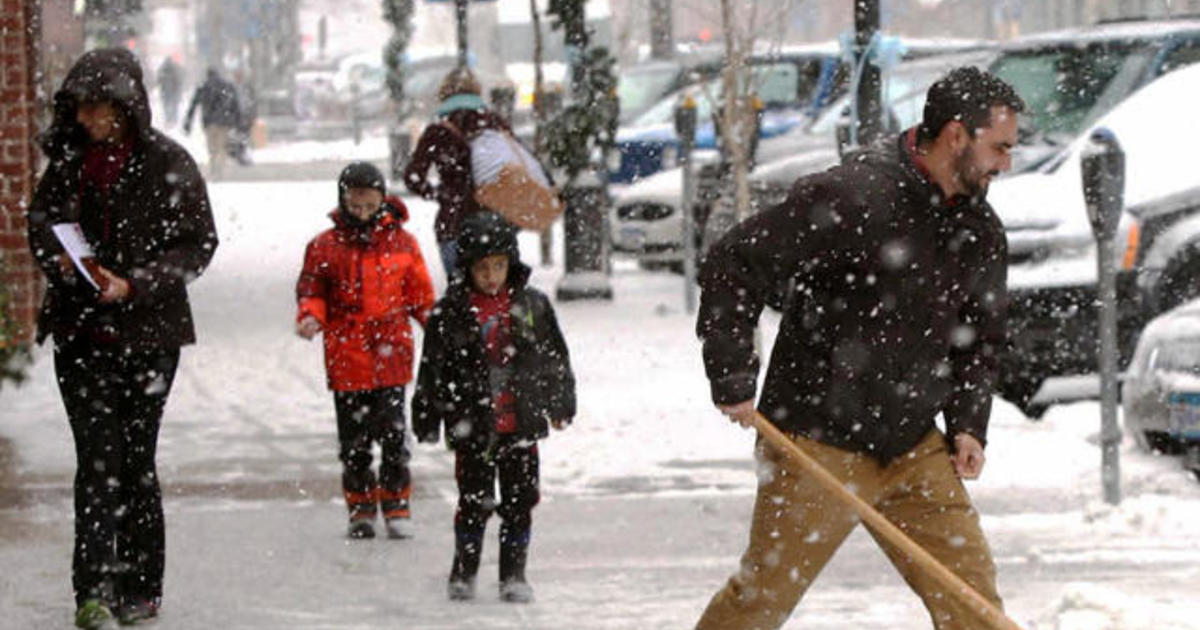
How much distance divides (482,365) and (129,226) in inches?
45.0

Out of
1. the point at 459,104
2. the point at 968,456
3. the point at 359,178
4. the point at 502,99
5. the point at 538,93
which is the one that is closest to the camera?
the point at 968,456

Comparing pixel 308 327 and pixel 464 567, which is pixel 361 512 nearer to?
pixel 308 327

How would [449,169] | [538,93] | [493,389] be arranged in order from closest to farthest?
[493,389] → [449,169] → [538,93]

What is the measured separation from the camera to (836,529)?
565cm

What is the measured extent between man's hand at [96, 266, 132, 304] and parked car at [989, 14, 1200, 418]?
5.31 m

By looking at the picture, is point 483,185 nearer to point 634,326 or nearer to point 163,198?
point 163,198

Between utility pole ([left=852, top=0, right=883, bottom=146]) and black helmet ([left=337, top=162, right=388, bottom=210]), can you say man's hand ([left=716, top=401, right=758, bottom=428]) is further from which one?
utility pole ([left=852, top=0, right=883, bottom=146])

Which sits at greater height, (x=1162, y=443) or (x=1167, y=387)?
(x=1167, y=387)

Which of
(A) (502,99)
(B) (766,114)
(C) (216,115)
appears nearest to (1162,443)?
(A) (502,99)

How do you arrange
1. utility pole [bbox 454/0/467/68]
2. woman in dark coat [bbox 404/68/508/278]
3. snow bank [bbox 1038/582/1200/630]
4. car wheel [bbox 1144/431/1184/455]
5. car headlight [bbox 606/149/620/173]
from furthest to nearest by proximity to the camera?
utility pole [bbox 454/0/467/68], car headlight [bbox 606/149/620/173], woman in dark coat [bbox 404/68/508/278], car wheel [bbox 1144/431/1184/455], snow bank [bbox 1038/582/1200/630]

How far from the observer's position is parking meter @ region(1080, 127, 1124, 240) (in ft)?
29.9

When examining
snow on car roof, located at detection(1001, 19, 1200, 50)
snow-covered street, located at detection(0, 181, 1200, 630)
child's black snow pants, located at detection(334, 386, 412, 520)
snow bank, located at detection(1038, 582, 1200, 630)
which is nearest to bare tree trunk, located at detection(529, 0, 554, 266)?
snow on car roof, located at detection(1001, 19, 1200, 50)

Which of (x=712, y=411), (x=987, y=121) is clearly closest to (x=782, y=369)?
(x=987, y=121)

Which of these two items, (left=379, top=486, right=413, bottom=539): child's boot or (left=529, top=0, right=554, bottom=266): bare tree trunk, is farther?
(left=529, top=0, right=554, bottom=266): bare tree trunk
